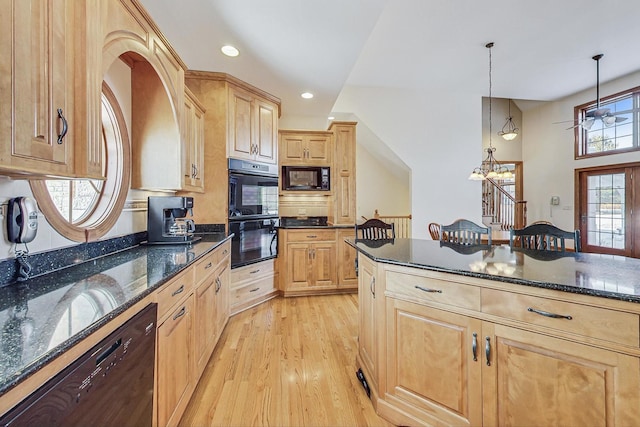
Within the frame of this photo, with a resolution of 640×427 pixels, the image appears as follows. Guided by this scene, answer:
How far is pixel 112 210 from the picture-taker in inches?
78.3

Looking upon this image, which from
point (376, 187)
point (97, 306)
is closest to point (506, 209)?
point (376, 187)

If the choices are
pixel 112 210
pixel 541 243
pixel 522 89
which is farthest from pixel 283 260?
pixel 522 89

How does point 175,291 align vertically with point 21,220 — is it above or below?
below

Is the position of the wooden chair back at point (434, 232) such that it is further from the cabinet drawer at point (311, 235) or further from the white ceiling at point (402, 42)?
the white ceiling at point (402, 42)

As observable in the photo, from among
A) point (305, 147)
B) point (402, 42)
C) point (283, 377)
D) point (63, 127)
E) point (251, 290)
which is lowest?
point (283, 377)

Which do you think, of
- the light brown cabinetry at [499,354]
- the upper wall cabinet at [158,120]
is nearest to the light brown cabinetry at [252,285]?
the upper wall cabinet at [158,120]

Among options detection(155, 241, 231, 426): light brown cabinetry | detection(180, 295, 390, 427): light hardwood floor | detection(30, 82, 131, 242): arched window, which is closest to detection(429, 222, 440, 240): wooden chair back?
detection(180, 295, 390, 427): light hardwood floor

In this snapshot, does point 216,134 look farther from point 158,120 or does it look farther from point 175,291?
point 175,291

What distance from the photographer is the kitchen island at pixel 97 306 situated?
64cm

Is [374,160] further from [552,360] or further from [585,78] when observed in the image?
[552,360]

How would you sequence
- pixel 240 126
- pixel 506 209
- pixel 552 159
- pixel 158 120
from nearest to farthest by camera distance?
pixel 158 120 < pixel 240 126 < pixel 552 159 < pixel 506 209

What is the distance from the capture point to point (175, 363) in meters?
1.44

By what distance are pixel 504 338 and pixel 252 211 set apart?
2.80 m

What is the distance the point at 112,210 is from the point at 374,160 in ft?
19.0
